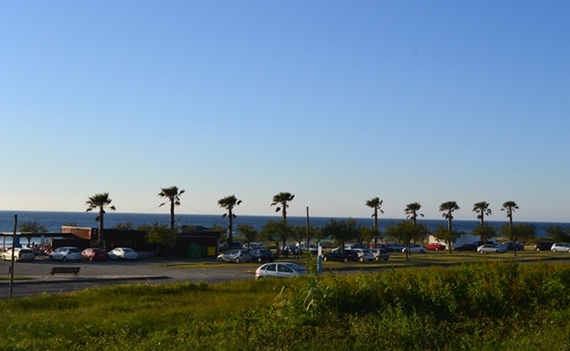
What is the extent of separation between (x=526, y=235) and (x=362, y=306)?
230ft

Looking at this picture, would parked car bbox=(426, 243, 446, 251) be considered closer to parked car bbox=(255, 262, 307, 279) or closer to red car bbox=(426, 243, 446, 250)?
red car bbox=(426, 243, 446, 250)

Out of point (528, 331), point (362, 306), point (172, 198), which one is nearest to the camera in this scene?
point (528, 331)

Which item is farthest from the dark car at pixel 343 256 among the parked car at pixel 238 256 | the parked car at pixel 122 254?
the parked car at pixel 122 254

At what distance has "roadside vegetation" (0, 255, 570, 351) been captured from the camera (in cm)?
1130

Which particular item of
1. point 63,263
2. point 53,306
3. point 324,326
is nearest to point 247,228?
point 63,263

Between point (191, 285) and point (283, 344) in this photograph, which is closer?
point (283, 344)

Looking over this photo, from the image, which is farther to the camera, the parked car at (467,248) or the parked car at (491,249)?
the parked car at (467,248)

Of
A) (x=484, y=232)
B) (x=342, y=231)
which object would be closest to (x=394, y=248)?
(x=484, y=232)

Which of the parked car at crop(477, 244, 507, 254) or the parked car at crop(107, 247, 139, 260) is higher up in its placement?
the parked car at crop(477, 244, 507, 254)

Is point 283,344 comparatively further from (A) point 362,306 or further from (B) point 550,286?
(B) point 550,286

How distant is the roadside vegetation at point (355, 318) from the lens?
37.1 ft

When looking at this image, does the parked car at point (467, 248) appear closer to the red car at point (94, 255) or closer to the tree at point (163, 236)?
the tree at point (163, 236)

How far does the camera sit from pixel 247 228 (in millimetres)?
78875

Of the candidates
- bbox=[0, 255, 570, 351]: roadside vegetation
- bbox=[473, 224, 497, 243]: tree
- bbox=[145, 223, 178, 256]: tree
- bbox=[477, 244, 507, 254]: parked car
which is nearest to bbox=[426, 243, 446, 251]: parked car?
bbox=[473, 224, 497, 243]: tree
